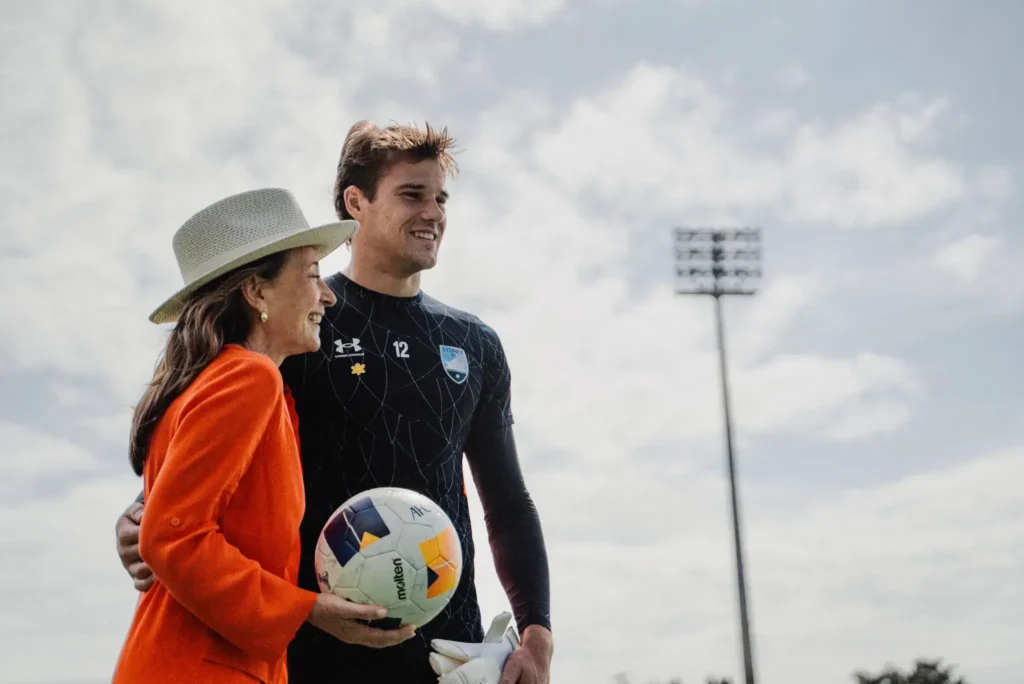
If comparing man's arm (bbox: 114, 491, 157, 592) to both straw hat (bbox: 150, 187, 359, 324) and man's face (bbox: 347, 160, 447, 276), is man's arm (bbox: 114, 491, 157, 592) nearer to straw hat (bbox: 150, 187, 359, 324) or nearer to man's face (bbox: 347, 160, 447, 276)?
straw hat (bbox: 150, 187, 359, 324)

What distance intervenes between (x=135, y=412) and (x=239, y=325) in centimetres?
42

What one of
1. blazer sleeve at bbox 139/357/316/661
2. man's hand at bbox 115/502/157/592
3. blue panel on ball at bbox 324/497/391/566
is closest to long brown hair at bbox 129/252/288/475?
blazer sleeve at bbox 139/357/316/661

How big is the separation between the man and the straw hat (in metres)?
0.89

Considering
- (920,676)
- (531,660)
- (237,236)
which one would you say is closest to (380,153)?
(237,236)

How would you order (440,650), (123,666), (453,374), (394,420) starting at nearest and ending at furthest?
1. (123,666)
2. (440,650)
3. (394,420)
4. (453,374)

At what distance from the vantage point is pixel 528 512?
16.8 ft

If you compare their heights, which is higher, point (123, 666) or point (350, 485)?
point (350, 485)

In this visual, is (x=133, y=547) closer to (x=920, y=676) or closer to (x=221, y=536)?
(x=221, y=536)

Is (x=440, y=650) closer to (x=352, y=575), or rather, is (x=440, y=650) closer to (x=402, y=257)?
(x=352, y=575)

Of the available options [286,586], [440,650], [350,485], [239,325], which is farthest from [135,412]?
[440,650]

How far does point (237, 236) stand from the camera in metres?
3.76

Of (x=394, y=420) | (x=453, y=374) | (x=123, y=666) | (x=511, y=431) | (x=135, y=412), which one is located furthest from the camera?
(x=511, y=431)

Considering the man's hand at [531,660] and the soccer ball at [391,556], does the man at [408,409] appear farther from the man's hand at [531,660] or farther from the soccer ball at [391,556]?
the soccer ball at [391,556]

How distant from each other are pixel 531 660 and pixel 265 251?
2.07 metres
